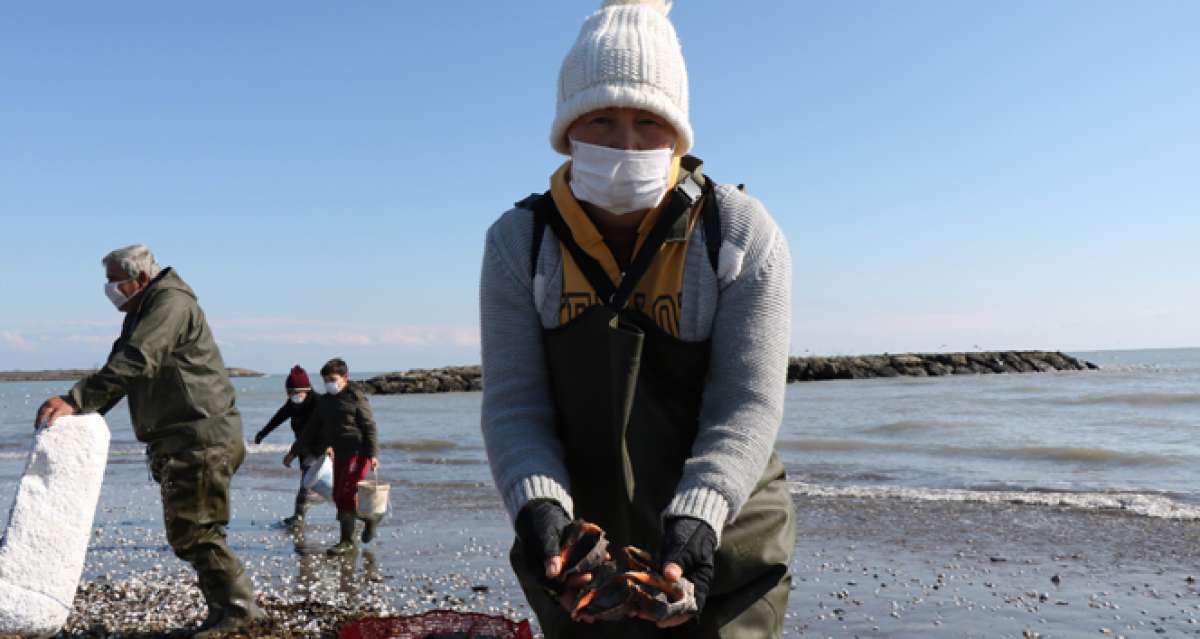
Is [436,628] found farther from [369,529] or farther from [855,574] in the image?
[369,529]

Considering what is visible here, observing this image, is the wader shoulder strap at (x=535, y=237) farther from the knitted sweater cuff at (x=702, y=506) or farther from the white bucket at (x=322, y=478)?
the white bucket at (x=322, y=478)

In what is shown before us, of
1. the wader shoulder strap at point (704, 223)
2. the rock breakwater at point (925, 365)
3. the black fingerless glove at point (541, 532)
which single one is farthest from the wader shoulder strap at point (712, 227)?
the rock breakwater at point (925, 365)

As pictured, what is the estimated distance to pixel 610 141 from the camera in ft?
6.87

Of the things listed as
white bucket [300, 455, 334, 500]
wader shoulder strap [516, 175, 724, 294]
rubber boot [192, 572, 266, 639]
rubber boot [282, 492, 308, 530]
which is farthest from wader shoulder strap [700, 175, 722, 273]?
rubber boot [282, 492, 308, 530]

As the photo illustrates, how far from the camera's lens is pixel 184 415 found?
557cm

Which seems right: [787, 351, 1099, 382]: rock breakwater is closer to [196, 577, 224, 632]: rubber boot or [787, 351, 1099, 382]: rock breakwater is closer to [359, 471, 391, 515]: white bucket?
[359, 471, 391, 515]: white bucket

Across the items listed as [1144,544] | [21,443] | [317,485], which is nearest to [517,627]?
[317,485]

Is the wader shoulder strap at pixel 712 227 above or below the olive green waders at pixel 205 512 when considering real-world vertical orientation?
above

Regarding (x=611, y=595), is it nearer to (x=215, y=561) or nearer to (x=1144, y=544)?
(x=215, y=561)

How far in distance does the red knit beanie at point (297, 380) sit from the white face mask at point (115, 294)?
4.82 m

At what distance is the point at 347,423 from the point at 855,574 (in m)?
4.95

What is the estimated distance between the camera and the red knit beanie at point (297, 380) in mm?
10594

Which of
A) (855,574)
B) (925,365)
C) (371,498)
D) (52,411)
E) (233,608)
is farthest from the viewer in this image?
(925,365)

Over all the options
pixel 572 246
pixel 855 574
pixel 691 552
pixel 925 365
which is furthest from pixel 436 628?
pixel 925 365
